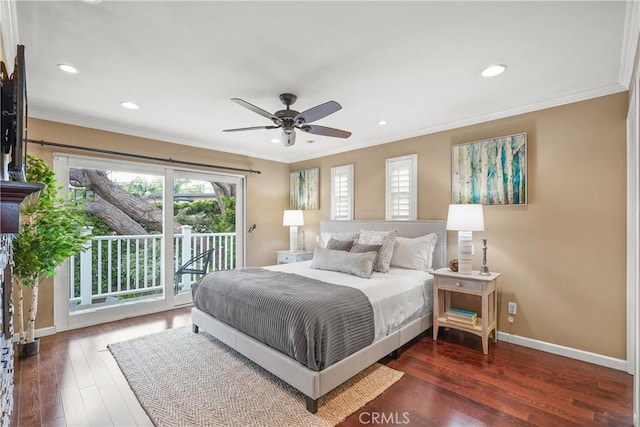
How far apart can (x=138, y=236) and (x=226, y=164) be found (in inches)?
68.2

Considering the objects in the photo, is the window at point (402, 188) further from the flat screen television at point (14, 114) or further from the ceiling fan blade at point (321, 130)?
the flat screen television at point (14, 114)

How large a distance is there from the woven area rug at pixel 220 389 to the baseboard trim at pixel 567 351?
1.53 m

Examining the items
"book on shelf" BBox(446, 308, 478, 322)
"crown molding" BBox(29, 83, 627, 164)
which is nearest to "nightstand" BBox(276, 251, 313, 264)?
"crown molding" BBox(29, 83, 627, 164)

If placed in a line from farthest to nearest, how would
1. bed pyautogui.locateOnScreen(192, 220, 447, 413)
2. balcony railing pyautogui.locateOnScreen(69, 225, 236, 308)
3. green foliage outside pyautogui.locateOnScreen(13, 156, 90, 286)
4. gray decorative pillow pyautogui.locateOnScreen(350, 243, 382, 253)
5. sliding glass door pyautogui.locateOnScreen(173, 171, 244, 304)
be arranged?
sliding glass door pyautogui.locateOnScreen(173, 171, 244, 304), balcony railing pyautogui.locateOnScreen(69, 225, 236, 308), gray decorative pillow pyautogui.locateOnScreen(350, 243, 382, 253), green foliage outside pyautogui.locateOnScreen(13, 156, 90, 286), bed pyautogui.locateOnScreen(192, 220, 447, 413)

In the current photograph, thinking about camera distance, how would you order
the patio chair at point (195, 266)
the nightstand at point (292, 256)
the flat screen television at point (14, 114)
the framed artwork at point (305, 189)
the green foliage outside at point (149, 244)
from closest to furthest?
the flat screen television at point (14, 114), the green foliage outside at point (149, 244), the patio chair at point (195, 266), the nightstand at point (292, 256), the framed artwork at point (305, 189)

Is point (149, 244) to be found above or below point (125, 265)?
above

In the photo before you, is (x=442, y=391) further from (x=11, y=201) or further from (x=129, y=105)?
(x=129, y=105)

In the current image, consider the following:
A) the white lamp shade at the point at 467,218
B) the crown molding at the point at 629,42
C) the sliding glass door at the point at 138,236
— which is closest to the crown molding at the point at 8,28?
the sliding glass door at the point at 138,236

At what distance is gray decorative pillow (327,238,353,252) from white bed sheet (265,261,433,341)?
44 cm

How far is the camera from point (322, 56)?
88.6 inches

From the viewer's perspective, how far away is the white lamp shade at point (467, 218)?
10.3ft

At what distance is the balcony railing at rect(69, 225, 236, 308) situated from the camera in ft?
13.5

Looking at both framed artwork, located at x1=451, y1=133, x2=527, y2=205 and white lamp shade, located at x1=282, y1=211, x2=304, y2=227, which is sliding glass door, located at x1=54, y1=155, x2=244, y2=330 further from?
framed artwork, located at x1=451, y1=133, x2=527, y2=205

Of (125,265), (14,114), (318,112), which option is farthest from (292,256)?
(14,114)
